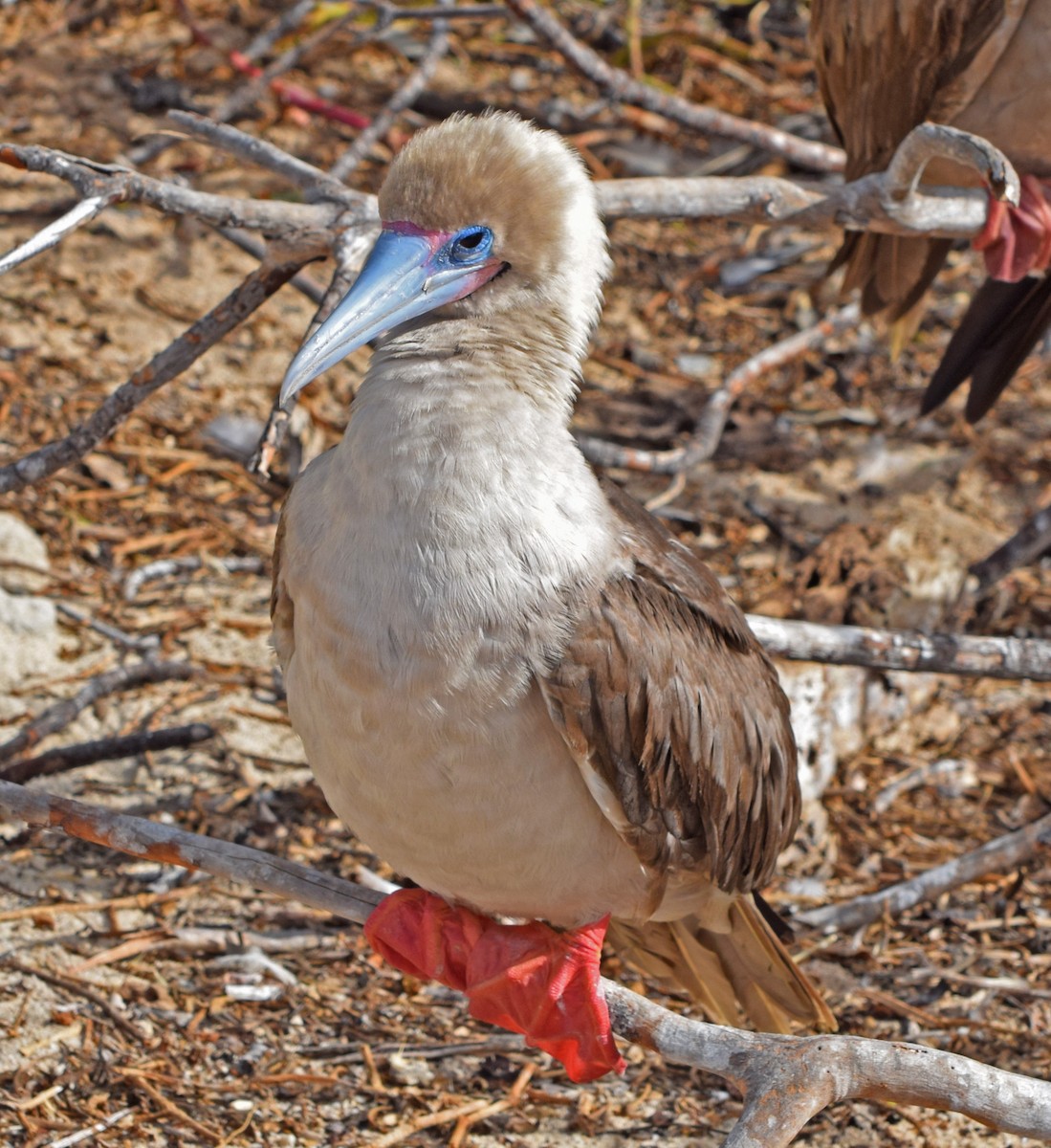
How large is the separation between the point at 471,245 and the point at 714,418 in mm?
2668

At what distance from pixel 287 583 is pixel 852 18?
2600mm

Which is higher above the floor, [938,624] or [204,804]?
[938,624]

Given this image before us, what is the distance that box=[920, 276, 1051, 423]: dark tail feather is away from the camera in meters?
4.33

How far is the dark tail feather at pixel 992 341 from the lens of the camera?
171 inches

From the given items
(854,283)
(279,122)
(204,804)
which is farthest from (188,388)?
(854,283)

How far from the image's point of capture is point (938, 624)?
4.62 meters

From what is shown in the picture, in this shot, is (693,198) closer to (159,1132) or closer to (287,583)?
(287,583)

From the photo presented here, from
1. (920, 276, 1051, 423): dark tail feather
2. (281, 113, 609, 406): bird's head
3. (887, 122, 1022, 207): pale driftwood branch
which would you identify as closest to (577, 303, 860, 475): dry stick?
(920, 276, 1051, 423): dark tail feather

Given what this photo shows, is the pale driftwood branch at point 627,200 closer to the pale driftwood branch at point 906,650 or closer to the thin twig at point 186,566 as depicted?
the pale driftwood branch at point 906,650

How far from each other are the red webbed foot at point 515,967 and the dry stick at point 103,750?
105cm

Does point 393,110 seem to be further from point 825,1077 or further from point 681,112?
point 825,1077

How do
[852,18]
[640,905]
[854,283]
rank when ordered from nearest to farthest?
[640,905]
[852,18]
[854,283]

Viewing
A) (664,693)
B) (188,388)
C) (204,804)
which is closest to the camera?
(664,693)

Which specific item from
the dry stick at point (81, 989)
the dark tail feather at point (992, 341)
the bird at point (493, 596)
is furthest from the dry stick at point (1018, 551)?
the dry stick at point (81, 989)
